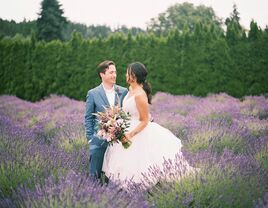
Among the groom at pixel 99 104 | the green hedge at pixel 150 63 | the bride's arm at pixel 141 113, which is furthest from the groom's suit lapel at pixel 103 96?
the green hedge at pixel 150 63

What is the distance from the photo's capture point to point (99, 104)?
4.31 m

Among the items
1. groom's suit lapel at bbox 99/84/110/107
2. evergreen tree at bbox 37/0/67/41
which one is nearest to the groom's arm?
groom's suit lapel at bbox 99/84/110/107

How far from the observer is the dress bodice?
4121mm

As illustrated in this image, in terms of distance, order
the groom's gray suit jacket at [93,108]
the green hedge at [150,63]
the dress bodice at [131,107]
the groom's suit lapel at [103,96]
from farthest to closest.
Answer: the green hedge at [150,63], the groom's suit lapel at [103,96], the groom's gray suit jacket at [93,108], the dress bodice at [131,107]

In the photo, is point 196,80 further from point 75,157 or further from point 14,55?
point 75,157

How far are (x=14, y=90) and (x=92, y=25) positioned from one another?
55050mm

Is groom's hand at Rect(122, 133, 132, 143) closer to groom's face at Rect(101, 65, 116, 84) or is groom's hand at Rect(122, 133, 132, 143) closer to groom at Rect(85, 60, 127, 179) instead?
groom at Rect(85, 60, 127, 179)

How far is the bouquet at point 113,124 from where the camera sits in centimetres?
382

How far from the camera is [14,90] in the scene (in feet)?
58.9

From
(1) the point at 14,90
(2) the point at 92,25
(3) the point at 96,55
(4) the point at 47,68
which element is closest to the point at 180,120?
(3) the point at 96,55

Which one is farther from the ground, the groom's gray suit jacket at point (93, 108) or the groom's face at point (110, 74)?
the groom's face at point (110, 74)

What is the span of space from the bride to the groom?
0.45 feet

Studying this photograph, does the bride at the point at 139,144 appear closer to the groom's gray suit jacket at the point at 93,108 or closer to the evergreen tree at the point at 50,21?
the groom's gray suit jacket at the point at 93,108

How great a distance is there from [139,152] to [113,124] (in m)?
0.50
